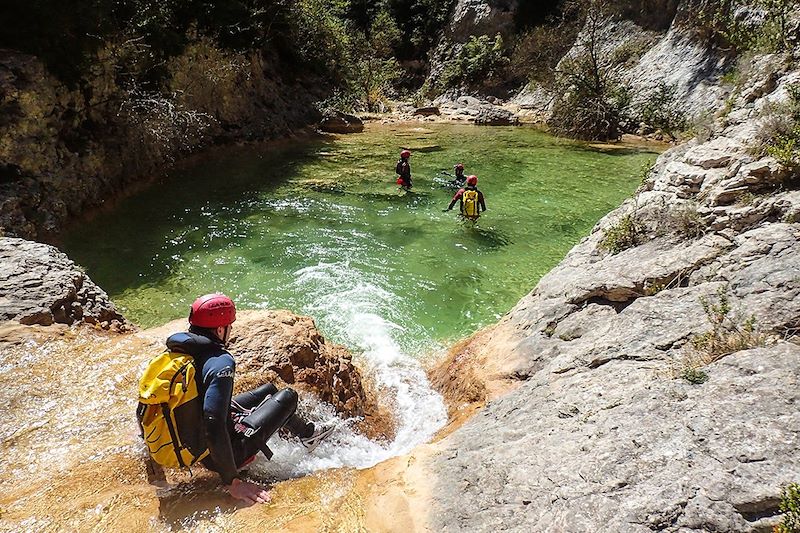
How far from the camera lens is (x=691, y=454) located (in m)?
2.57

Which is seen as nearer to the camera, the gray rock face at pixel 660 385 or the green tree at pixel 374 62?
the gray rock face at pixel 660 385

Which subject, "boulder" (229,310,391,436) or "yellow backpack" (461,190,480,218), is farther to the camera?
"yellow backpack" (461,190,480,218)

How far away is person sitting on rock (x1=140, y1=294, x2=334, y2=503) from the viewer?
314cm

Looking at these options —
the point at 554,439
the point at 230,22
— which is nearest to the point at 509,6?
the point at 230,22

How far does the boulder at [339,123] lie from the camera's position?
70.0ft

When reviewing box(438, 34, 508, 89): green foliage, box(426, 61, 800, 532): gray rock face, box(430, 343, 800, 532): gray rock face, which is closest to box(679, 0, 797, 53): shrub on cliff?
box(426, 61, 800, 532): gray rock face

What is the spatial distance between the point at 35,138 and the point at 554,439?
33.2 feet

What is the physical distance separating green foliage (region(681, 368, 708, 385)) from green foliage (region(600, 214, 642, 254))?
9.08 ft

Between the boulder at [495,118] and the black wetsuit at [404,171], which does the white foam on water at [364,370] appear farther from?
the boulder at [495,118]

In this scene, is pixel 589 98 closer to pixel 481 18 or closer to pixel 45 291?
pixel 481 18

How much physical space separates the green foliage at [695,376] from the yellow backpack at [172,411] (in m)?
3.06

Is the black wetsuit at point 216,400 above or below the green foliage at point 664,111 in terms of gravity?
below

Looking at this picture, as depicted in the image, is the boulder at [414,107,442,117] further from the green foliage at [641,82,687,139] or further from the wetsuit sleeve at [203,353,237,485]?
the wetsuit sleeve at [203,353,237,485]

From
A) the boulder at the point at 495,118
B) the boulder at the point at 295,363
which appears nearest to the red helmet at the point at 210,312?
the boulder at the point at 295,363
